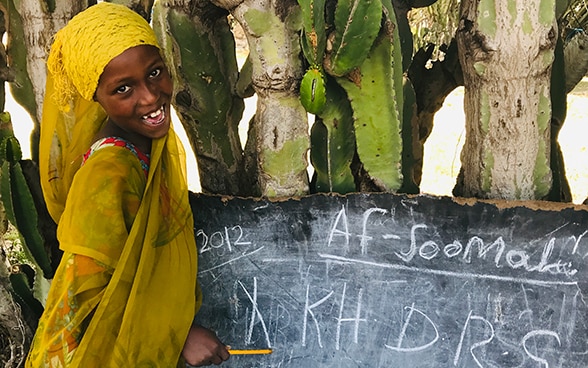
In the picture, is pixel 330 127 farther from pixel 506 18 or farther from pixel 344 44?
pixel 506 18

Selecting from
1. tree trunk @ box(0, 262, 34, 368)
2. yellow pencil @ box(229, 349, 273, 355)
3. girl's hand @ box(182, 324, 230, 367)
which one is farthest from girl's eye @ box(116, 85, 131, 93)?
tree trunk @ box(0, 262, 34, 368)

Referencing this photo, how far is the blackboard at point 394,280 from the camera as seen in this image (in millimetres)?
1267

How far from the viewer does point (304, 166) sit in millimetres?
1421

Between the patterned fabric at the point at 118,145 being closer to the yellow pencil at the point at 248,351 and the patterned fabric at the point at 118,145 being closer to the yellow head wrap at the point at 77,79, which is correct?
the yellow head wrap at the point at 77,79

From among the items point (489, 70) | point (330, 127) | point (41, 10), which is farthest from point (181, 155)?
point (489, 70)

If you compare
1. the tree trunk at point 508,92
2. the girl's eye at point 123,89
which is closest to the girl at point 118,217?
the girl's eye at point 123,89

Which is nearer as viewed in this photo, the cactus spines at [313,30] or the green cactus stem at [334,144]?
the cactus spines at [313,30]

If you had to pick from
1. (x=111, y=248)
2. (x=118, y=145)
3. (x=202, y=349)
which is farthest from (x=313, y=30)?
(x=202, y=349)

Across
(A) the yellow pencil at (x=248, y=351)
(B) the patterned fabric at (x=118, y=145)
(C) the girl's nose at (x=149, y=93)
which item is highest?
(C) the girl's nose at (x=149, y=93)

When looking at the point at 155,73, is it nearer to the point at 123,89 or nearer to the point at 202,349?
the point at 123,89

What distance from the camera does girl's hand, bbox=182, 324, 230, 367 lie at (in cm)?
125

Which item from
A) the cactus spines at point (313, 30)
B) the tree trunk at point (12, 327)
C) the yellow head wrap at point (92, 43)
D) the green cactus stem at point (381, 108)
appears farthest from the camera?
the tree trunk at point (12, 327)

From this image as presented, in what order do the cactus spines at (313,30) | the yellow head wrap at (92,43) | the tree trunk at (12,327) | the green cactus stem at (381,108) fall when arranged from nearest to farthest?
the yellow head wrap at (92,43) → the cactus spines at (313,30) → the green cactus stem at (381,108) → the tree trunk at (12,327)

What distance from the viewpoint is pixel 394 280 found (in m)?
1.35
